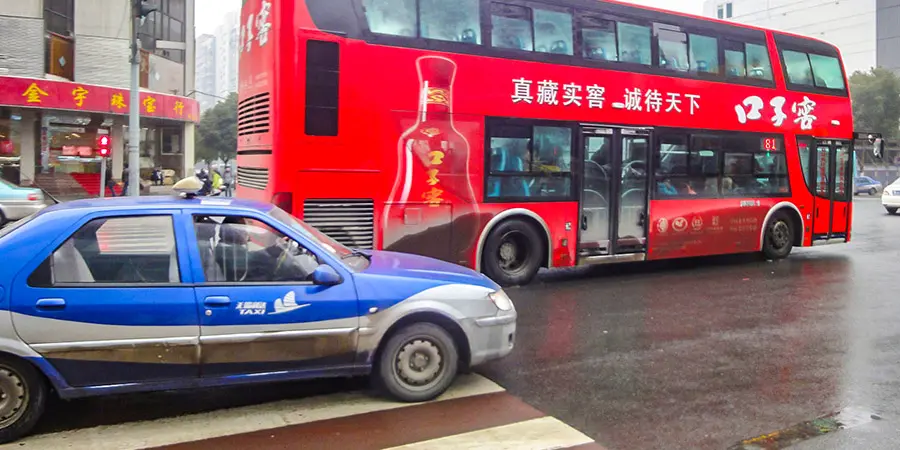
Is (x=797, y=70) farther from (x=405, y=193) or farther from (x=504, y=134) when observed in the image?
(x=405, y=193)

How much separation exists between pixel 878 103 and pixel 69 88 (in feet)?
164

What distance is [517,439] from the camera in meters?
4.30

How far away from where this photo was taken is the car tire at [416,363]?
4809mm

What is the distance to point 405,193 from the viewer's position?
864 centimetres

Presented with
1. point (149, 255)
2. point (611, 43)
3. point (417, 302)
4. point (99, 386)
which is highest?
point (611, 43)

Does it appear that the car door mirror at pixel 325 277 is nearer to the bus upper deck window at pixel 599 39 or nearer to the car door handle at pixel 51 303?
the car door handle at pixel 51 303

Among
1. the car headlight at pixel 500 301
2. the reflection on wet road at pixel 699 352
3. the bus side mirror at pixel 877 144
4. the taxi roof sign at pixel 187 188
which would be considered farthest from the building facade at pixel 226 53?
the car headlight at pixel 500 301

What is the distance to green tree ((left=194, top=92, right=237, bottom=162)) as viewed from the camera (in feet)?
186

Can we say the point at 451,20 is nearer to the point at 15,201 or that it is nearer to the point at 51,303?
the point at 51,303

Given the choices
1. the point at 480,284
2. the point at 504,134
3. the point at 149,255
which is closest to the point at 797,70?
the point at 504,134

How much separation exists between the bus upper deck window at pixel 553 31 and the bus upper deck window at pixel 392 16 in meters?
1.89

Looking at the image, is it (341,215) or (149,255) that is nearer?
Result: (149,255)

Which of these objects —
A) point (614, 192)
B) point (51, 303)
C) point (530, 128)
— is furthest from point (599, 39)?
point (51, 303)

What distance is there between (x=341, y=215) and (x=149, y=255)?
3.87 m
